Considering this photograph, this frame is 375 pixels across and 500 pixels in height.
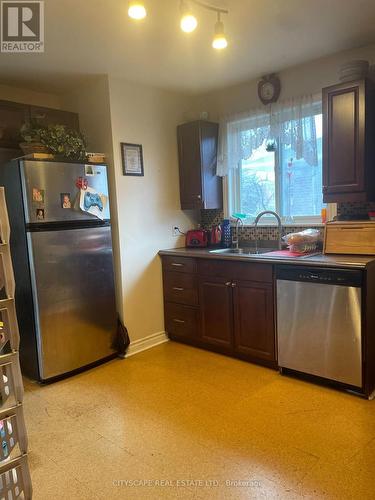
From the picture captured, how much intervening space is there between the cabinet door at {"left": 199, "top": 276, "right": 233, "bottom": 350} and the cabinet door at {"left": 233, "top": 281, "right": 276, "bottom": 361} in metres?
0.07

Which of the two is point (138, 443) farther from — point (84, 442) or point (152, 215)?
point (152, 215)

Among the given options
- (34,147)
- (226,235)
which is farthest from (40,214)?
(226,235)

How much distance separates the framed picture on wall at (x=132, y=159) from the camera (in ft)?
11.1

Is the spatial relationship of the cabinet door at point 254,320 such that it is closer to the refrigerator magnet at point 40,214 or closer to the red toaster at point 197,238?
the red toaster at point 197,238

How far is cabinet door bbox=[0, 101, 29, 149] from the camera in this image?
319 centimetres

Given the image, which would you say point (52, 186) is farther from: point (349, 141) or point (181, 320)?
point (349, 141)

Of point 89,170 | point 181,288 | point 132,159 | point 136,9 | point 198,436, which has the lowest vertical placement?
point 198,436

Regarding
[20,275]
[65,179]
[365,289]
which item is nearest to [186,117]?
[65,179]

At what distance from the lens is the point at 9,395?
5.31 ft

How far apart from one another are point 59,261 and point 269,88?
2321 mm

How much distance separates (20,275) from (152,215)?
1.29 metres

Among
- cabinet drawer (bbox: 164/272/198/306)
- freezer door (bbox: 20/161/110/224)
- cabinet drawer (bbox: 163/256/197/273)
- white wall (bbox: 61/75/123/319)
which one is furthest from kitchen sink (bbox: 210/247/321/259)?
freezer door (bbox: 20/161/110/224)

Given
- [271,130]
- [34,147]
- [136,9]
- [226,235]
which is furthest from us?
[226,235]

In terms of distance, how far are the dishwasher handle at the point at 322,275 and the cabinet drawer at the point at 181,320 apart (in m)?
1.02
